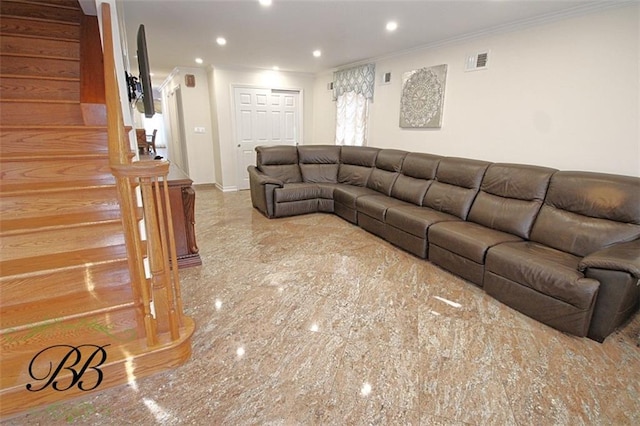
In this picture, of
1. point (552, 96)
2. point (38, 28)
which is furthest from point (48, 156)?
point (552, 96)

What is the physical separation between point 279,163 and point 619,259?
409 cm

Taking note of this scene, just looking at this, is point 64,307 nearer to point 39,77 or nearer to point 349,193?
point 39,77

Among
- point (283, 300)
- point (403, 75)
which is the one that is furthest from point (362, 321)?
point (403, 75)

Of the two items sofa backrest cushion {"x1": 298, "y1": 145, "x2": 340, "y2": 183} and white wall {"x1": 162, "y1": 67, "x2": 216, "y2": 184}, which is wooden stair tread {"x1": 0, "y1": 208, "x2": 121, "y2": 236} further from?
white wall {"x1": 162, "y1": 67, "x2": 216, "y2": 184}

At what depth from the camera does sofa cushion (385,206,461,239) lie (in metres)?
2.97

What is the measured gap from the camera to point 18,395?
4.31 ft

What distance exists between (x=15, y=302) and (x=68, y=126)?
4.11 feet

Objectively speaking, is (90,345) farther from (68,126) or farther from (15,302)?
(68,126)

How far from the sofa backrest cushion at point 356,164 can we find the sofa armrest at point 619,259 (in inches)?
117

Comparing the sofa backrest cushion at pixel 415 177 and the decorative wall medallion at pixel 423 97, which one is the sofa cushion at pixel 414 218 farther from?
the decorative wall medallion at pixel 423 97

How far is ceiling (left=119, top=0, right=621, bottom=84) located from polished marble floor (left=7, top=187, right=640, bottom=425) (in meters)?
2.35

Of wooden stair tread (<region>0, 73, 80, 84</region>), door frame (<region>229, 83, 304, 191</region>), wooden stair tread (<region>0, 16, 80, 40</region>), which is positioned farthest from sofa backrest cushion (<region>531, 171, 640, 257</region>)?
door frame (<region>229, 83, 304, 191</region>)

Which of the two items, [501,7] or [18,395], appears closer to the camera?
[18,395]

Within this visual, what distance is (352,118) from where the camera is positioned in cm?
536
